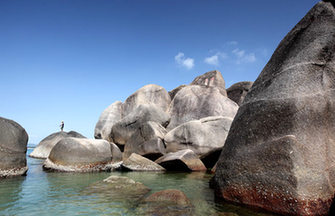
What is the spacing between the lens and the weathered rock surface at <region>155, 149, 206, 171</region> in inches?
417

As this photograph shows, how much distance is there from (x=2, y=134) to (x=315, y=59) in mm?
9166

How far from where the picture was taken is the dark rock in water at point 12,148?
7.92 metres

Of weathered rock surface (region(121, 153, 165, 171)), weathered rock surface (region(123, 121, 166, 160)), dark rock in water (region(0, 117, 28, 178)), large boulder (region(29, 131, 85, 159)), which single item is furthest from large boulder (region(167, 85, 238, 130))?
dark rock in water (region(0, 117, 28, 178))

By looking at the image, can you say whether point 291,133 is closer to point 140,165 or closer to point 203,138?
point 203,138

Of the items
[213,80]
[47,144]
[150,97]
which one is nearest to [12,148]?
[150,97]

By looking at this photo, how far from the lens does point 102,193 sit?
588 centimetres

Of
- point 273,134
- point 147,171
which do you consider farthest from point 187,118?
point 273,134

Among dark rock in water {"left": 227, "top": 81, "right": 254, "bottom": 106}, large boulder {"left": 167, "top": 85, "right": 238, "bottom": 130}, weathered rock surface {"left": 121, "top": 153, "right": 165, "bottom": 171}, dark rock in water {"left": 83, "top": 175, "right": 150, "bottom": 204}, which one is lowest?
dark rock in water {"left": 83, "top": 175, "right": 150, "bottom": 204}

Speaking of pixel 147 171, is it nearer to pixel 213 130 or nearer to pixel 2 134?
pixel 213 130

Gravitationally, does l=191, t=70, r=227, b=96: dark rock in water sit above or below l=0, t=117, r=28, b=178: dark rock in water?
above

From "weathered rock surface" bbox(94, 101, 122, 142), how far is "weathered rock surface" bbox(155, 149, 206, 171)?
10.5 meters

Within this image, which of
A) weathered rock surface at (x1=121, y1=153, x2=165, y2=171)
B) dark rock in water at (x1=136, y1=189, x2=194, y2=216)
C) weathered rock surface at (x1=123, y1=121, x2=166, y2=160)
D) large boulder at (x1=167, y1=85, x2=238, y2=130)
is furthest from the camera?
large boulder at (x1=167, y1=85, x2=238, y2=130)

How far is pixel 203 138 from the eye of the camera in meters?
12.0

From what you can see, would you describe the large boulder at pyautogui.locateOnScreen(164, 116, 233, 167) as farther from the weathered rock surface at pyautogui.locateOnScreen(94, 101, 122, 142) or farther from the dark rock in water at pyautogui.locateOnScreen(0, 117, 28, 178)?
the weathered rock surface at pyautogui.locateOnScreen(94, 101, 122, 142)
